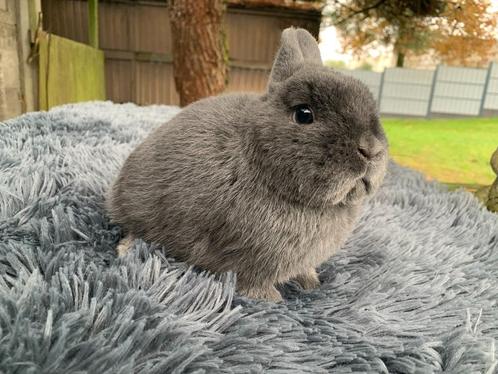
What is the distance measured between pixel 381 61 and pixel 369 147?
0.88 metres

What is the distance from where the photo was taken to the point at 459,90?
104cm

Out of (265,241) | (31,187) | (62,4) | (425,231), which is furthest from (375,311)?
(62,4)

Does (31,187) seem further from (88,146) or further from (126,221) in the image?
(88,146)

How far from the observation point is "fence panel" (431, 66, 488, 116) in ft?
3.32

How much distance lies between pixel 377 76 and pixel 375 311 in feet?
2.71

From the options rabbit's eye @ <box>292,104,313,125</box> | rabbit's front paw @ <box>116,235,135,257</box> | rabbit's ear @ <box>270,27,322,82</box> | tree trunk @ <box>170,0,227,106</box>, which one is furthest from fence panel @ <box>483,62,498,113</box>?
tree trunk @ <box>170,0,227,106</box>

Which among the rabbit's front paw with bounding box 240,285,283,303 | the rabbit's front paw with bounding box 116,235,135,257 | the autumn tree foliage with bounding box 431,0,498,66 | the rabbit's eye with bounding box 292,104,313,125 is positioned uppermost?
the autumn tree foliage with bounding box 431,0,498,66

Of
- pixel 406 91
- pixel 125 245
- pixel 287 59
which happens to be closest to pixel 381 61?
pixel 406 91

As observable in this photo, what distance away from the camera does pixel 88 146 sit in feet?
3.46

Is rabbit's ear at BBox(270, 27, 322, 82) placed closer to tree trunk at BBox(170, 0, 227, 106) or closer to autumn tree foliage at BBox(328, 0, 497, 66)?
autumn tree foliage at BBox(328, 0, 497, 66)

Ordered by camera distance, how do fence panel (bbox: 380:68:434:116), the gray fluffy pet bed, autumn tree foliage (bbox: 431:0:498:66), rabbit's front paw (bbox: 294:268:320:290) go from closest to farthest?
the gray fluffy pet bed → rabbit's front paw (bbox: 294:268:320:290) → autumn tree foliage (bbox: 431:0:498:66) → fence panel (bbox: 380:68:434:116)

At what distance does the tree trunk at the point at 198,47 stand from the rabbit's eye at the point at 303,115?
1625mm

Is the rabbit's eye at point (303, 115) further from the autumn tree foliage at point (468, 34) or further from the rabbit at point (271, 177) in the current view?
the autumn tree foliage at point (468, 34)

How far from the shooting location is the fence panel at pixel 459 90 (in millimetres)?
1012
